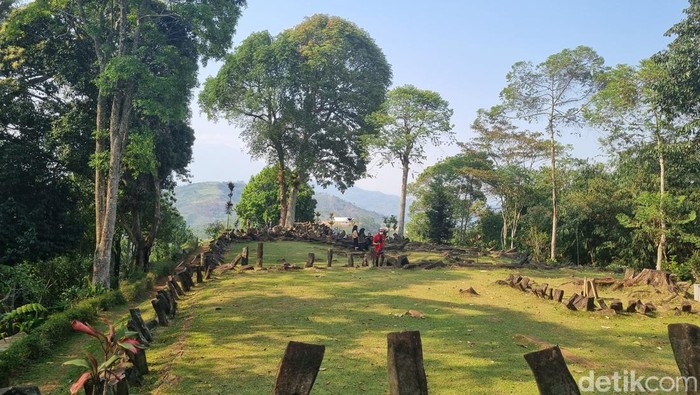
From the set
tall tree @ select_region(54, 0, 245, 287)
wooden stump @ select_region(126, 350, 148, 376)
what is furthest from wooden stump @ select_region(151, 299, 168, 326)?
tall tree @ select_region(54, 0, 245, 287)

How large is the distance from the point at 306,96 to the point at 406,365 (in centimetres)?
3407

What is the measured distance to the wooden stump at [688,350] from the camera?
3090mm

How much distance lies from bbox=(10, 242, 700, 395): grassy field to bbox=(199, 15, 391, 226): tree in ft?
76.5

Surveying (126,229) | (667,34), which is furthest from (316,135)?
(667,34)

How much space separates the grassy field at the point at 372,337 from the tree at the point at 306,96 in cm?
2333

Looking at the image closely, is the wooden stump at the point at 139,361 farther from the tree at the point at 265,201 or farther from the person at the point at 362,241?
the tree at the point at 265,201

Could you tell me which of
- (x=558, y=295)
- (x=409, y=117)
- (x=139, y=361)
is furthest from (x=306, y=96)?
(x=139, y=361)

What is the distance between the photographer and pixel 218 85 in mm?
34969

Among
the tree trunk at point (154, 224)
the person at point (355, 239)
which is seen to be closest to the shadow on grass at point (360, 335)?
the tree trunk at point (154, 224)

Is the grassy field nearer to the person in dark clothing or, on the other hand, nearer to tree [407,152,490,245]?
the person in dark clothing

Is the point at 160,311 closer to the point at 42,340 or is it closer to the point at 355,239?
the point at 42,340

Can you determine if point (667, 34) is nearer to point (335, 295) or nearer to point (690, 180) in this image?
point (690, 180)

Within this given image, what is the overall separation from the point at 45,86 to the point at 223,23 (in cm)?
838

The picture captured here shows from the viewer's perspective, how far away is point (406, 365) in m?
2.97
